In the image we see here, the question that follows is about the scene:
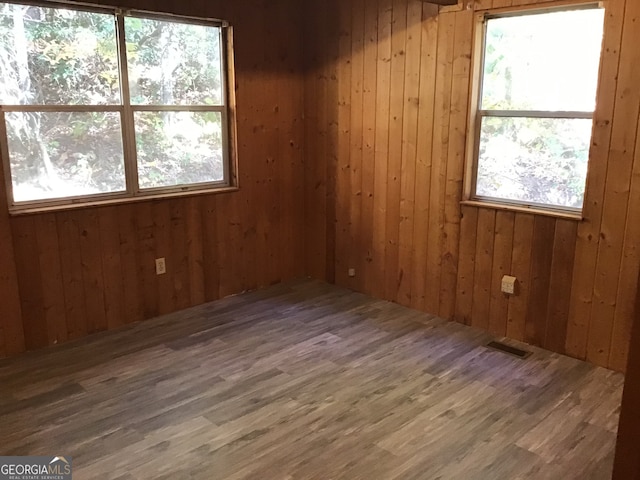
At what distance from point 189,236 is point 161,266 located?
0.30 m

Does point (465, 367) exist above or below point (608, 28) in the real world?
below

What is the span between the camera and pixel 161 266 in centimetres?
400

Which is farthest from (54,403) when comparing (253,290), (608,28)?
(608,28)

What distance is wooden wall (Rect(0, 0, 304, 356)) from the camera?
134 inches

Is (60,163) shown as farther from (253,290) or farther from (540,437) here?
(540,437)

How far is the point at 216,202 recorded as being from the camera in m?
4.23

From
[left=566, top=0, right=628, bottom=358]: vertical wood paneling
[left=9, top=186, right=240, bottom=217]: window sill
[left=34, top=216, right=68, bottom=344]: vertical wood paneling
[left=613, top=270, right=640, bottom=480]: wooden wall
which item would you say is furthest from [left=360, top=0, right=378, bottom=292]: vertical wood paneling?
[left=613, top=270, right=640, bottom=480]: wooden wall

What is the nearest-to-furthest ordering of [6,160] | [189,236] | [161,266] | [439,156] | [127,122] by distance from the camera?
[6,160], [127,122], [439,156], [161,266], [189,236]

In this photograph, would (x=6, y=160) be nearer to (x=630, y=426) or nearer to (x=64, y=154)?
(x=64, y=154)

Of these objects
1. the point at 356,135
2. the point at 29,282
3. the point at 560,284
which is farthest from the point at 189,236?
the point at 560,284

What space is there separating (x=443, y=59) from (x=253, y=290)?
231 centimetres

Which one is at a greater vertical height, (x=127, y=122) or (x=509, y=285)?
(x=127, y=122)

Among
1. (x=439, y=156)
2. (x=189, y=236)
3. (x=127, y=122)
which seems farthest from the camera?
(x=189, y=236)

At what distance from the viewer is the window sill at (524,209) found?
128 inches
